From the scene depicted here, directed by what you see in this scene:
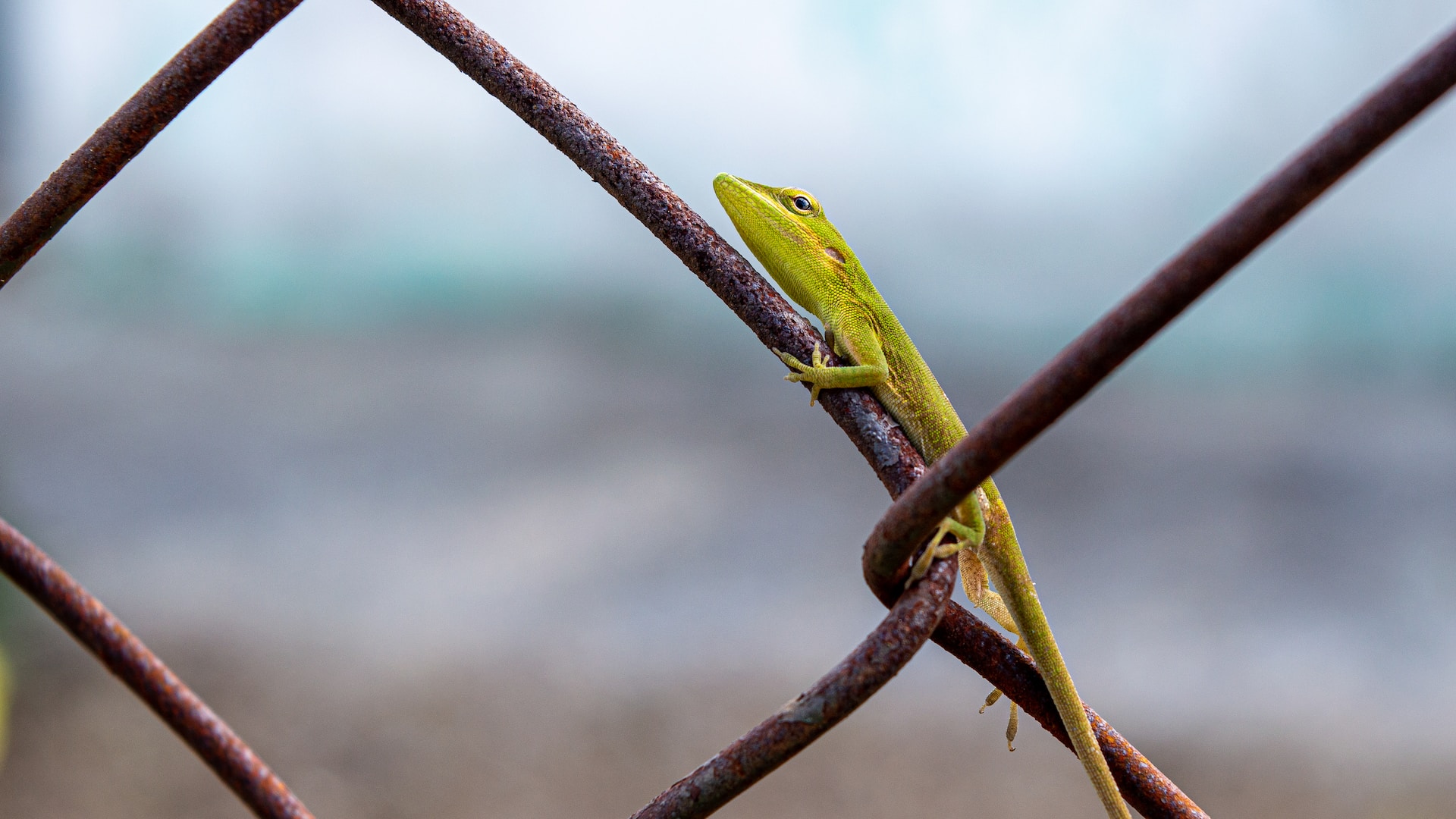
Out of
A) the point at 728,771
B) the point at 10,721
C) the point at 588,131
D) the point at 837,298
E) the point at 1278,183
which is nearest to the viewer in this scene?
the point at 1278,183

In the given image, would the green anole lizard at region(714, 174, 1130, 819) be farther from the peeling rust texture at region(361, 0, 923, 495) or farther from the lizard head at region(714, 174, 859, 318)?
the peeling rust texture at region(361, 0, 923, 495)

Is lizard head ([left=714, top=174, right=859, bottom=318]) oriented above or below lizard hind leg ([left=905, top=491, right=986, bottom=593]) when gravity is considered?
above

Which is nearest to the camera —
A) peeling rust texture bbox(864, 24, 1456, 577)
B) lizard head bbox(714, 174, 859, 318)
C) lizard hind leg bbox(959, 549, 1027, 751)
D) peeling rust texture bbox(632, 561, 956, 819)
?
peeling rust texture bbox(864, 24, 1456, 577)

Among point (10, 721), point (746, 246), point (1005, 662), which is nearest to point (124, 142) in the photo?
point (1005, 662)

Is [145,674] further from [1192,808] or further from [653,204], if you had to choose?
[1192,808]

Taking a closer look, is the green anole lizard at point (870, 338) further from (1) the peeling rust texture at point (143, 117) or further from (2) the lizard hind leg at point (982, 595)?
(1) the peeling rust texture at point (143, 117)

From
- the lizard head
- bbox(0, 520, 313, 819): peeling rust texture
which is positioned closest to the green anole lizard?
the lizard head

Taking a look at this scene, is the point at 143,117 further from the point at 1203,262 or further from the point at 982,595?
the point at 982,595

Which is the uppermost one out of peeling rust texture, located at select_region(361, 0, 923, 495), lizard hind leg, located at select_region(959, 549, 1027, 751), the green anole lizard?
the green anole lizard
